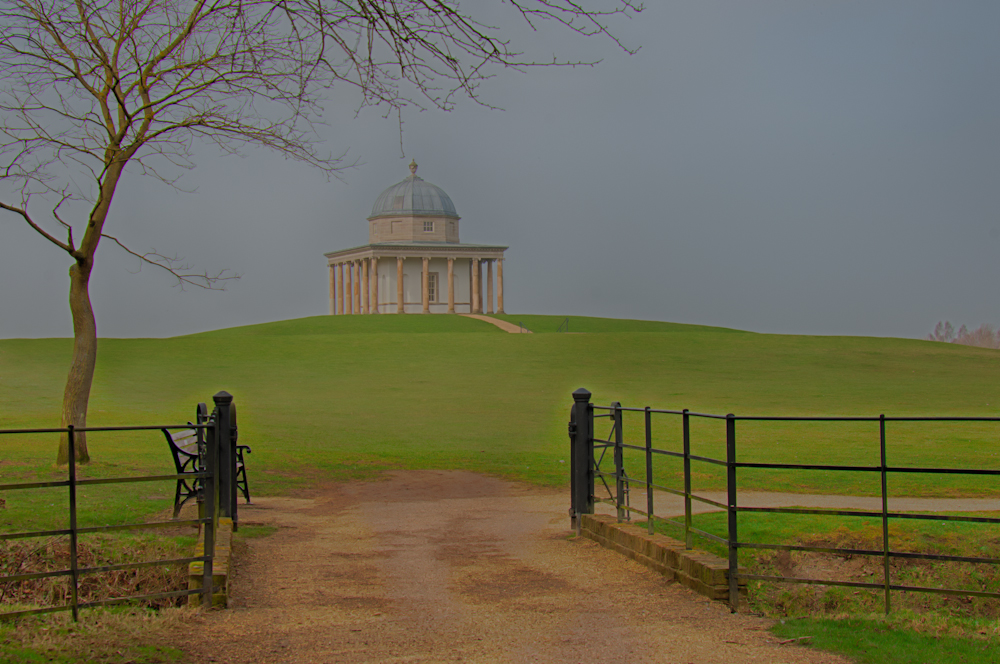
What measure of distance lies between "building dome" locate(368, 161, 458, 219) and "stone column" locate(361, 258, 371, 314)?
411 cm

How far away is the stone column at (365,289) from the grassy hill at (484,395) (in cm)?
3629

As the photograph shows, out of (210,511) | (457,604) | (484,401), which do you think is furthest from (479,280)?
(210,511)

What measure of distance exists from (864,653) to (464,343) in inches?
1489

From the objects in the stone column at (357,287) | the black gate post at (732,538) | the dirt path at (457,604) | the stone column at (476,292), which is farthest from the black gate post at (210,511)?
the stone column at (357,287)

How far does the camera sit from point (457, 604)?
726 cm

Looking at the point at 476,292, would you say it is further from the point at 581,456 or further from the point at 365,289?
the point at 581,456

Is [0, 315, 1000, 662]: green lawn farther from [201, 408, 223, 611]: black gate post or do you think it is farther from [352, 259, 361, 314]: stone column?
[352, 259, 361, 314]: stone column

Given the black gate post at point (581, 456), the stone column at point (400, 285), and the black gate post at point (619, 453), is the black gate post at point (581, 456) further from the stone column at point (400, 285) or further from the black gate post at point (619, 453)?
the stone column at point (400, 285)

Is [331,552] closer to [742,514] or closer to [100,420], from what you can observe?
[742,514]

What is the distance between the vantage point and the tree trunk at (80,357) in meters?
15.0

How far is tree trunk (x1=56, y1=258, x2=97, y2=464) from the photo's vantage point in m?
15.0

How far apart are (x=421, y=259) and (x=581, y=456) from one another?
70.6m

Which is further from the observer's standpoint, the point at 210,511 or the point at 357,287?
the point at 357,287

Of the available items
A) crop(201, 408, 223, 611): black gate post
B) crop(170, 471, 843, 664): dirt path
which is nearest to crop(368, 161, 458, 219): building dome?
crop(170, 471, 843, 664): dirt path
